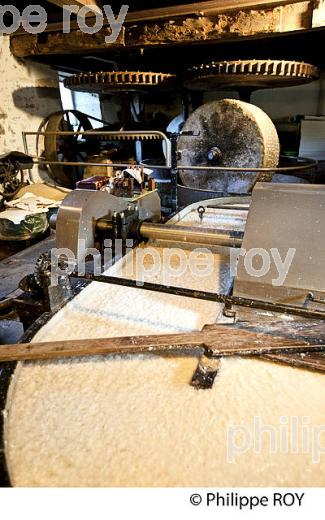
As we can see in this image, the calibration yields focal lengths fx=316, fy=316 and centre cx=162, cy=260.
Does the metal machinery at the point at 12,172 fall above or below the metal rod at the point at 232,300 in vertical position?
above

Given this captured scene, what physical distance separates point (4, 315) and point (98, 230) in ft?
3.12

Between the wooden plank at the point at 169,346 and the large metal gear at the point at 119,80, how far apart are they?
13.7 feet

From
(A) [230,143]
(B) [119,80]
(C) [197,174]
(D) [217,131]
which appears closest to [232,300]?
(A) [230,143]

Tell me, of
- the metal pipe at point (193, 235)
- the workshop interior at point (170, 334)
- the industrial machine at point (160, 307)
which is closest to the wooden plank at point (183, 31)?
the workshop interior at point (170, 334)

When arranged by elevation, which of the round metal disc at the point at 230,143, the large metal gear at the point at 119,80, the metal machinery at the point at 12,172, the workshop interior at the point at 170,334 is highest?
the large metal gear at the point at 119,80

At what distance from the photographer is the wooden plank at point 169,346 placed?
51.6 inches

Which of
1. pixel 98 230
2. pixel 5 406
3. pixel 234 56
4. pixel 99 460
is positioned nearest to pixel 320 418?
pixel 99 460

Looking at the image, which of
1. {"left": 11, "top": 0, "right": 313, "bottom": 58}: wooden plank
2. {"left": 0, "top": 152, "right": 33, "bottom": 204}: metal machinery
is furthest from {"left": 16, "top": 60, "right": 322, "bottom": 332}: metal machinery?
{"left": 0, "top": 152, "right": 33, "bottom": 204}: metal machinery

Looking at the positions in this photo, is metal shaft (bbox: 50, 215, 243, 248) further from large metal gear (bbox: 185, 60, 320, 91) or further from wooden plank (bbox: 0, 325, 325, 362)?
large metal gear (bbox: 185, 60, 320, 91)

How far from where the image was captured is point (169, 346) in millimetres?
1318

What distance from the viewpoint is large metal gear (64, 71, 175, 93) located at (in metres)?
4.39

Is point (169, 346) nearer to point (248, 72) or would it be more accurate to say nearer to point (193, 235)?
point (193, 235)

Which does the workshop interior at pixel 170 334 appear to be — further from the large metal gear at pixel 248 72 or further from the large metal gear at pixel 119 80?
the large metal gear at pixel 119 80

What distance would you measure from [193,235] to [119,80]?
10.4 ft
